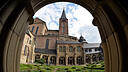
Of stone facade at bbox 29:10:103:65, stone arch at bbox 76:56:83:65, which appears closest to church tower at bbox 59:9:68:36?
stone facade at bbox 29:10:103:65

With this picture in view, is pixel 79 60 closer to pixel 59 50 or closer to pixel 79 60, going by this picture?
pixel 79 60

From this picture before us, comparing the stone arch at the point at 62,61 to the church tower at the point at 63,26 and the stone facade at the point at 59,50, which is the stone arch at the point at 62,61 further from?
the church tower at the point at 63,26

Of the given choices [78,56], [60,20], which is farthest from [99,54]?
[60,20]

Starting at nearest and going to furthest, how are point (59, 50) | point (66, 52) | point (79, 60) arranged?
point (79, 60) < point (66, 52) < point (59, 50)

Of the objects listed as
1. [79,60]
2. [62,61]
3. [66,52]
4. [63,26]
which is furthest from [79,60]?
[63,26]

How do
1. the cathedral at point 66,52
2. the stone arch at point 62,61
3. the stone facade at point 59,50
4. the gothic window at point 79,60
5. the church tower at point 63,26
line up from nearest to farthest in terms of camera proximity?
the cathedral at point 66,52, the stone facade at point 59,50, the gothic window at point 79,60, the stone arch at point 62,61, the church tower at point 63,26

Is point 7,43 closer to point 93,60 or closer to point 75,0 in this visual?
point 75,0

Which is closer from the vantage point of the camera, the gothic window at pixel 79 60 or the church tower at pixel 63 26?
the gothic window at pixel 79 60

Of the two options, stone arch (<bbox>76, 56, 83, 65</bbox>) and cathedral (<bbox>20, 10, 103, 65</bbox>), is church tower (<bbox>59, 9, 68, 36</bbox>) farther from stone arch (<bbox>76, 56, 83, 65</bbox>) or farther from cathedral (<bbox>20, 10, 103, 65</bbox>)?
stone arch (<bbox>76, 56, 83, 65</bbox>)

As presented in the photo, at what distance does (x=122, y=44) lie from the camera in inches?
78.4

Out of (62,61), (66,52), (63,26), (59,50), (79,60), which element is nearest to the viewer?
(79,60)

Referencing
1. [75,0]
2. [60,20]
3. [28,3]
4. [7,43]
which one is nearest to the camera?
[7,43]

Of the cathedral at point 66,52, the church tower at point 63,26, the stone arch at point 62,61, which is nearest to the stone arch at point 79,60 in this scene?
the cathedral at point 66,52

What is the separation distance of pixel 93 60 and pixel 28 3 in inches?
1721
